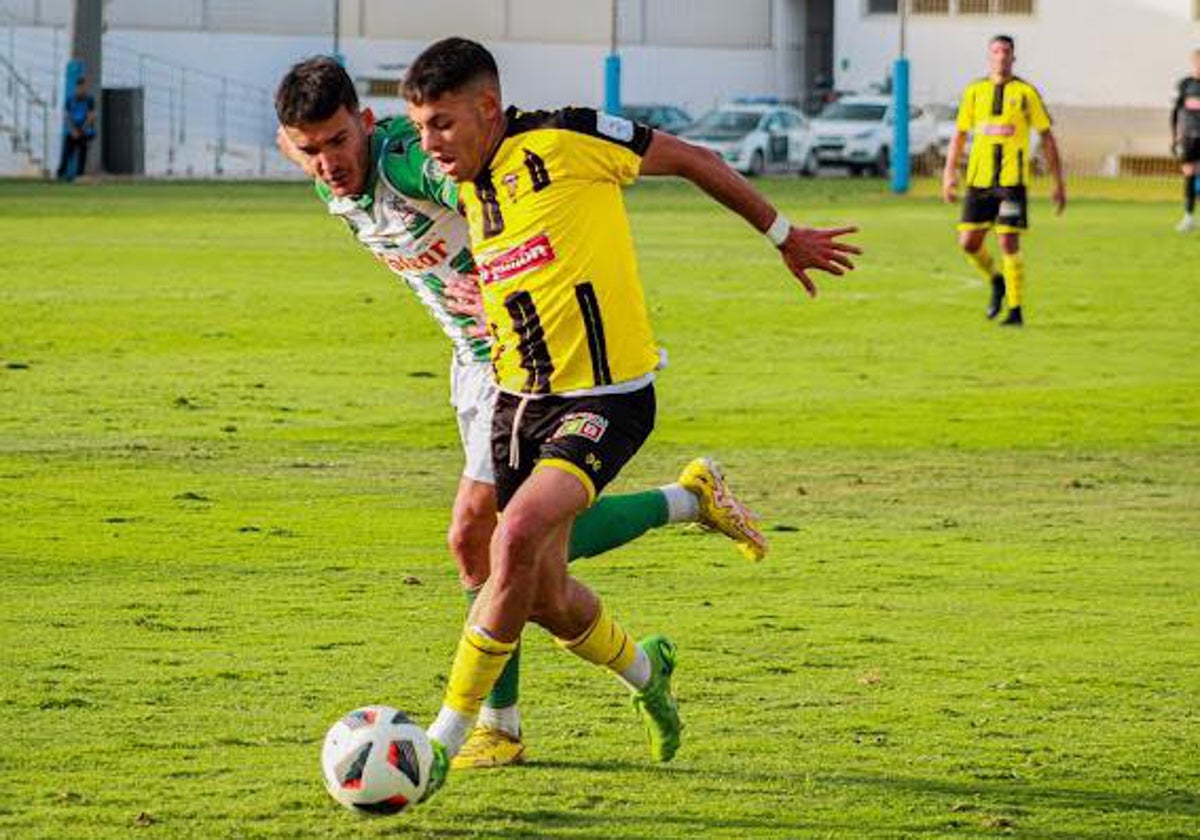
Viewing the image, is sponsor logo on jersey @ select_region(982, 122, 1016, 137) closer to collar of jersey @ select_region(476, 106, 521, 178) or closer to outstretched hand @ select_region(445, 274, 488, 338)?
outstretched hand @ select_region(445, 274, 488, 338)

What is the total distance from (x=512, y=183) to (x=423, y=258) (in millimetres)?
552

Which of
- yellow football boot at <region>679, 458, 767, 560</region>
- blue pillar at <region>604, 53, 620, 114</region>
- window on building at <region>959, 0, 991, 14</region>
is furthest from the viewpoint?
window on building at <region>959, 0, 991, 14</region>

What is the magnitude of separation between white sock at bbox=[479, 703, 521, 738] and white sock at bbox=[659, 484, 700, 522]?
3.58 ft

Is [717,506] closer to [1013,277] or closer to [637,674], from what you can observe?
[637,674]

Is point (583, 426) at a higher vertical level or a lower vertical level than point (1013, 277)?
higher

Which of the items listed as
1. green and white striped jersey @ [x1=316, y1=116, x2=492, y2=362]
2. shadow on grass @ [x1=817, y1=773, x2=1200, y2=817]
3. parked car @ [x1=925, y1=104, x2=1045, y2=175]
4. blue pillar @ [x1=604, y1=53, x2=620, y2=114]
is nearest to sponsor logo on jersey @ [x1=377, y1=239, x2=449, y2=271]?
green and white striped jersey @ [x1=316, y1=116, x2=492, y2=362]

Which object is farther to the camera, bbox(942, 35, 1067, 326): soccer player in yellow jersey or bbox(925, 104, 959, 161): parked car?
bbox(925, 104, 959, 161): parked car

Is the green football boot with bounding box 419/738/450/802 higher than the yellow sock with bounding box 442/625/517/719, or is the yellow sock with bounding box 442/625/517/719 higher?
the yellow sock with bounding box 442/625/517/719

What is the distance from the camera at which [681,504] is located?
826cm

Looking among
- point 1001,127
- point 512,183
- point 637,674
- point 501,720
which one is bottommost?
point 501,720

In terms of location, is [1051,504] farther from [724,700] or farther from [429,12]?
[429,12]

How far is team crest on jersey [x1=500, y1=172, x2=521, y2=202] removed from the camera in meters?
7.00

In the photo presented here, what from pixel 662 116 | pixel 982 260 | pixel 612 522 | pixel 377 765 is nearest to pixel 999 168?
pixel 982 260

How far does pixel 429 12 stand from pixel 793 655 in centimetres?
5992
